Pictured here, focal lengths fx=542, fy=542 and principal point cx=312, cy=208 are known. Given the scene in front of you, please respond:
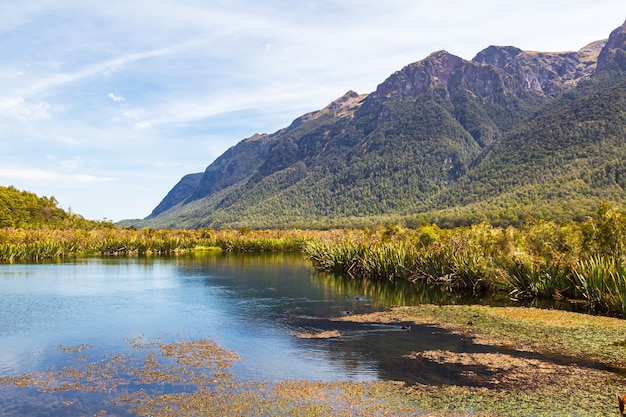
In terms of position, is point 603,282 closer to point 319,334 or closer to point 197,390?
point 319,334

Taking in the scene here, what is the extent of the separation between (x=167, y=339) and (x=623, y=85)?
181 metres

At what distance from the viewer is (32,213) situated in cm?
8412

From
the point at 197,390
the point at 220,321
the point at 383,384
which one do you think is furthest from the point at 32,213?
the point at 383,384

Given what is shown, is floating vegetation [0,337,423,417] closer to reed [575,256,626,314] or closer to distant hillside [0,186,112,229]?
reed [575,256,626,314]

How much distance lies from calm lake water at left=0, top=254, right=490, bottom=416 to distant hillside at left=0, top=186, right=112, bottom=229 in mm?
42469

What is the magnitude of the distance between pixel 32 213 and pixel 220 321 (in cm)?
7353

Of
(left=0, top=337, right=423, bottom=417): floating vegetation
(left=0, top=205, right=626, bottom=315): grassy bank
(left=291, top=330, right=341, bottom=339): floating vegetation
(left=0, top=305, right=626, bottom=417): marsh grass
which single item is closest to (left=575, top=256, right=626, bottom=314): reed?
(left=0, top=205, right=626, bottom=315): grassy bank

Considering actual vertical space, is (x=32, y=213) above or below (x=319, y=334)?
above

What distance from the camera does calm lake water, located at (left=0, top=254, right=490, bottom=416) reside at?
48.7 feet

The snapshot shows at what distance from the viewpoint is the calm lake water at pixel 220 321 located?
14836 mm

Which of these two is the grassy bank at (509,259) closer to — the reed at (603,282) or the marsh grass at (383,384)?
the reed at (603,282)

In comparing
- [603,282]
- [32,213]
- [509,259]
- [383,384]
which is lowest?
[383,384]

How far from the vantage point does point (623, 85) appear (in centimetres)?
16425

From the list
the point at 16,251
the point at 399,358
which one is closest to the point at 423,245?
the point at 399,358
